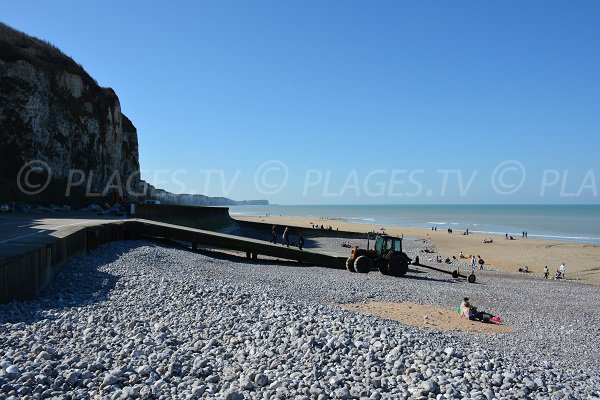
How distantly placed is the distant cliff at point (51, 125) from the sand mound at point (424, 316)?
2683 centimetres

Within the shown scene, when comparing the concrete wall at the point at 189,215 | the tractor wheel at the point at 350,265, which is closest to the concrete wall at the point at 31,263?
the tractor wheel at the point at 350,265

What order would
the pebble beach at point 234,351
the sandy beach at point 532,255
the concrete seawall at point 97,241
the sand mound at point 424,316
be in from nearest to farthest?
the pebble beach at point 234,351 < the concrete seawall at point 97,241 < the sand mound at point 424,316 < the sandy beach at point 532,255

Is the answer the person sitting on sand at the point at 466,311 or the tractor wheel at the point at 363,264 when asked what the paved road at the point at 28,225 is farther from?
the person sitting on sand at the point at 466,311

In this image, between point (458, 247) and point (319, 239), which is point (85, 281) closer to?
point (319, 239)

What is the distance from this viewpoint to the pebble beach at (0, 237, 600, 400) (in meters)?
5.77

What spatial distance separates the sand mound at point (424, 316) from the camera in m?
11.8

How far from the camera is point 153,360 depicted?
256 inches

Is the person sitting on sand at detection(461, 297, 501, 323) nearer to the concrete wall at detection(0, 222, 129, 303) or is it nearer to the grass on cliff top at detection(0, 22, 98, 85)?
the concrete wall at detection(0, 222, 129, 303)

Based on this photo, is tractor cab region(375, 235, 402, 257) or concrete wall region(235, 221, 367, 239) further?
concrete wall region(235, 221, 367, 239)

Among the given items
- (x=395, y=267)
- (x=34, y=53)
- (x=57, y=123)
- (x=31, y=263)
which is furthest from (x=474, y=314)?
(x=34, y=53)

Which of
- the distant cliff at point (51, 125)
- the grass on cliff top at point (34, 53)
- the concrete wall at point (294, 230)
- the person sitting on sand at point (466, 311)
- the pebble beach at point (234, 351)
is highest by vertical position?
the grass on cliff top at point (34, 53)

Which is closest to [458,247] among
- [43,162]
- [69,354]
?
[43,162]

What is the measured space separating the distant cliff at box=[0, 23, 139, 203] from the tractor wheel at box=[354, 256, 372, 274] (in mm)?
→ 23436

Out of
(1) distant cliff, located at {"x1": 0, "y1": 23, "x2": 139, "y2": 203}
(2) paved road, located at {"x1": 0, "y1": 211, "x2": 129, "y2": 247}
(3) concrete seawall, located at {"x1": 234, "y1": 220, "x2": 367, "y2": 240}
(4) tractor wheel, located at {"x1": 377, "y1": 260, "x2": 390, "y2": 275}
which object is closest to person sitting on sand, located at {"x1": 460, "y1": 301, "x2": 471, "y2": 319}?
(4) tractor wheel, located at {"x1": 377, "y1": 260, "x2": 390, "y2": 275}
